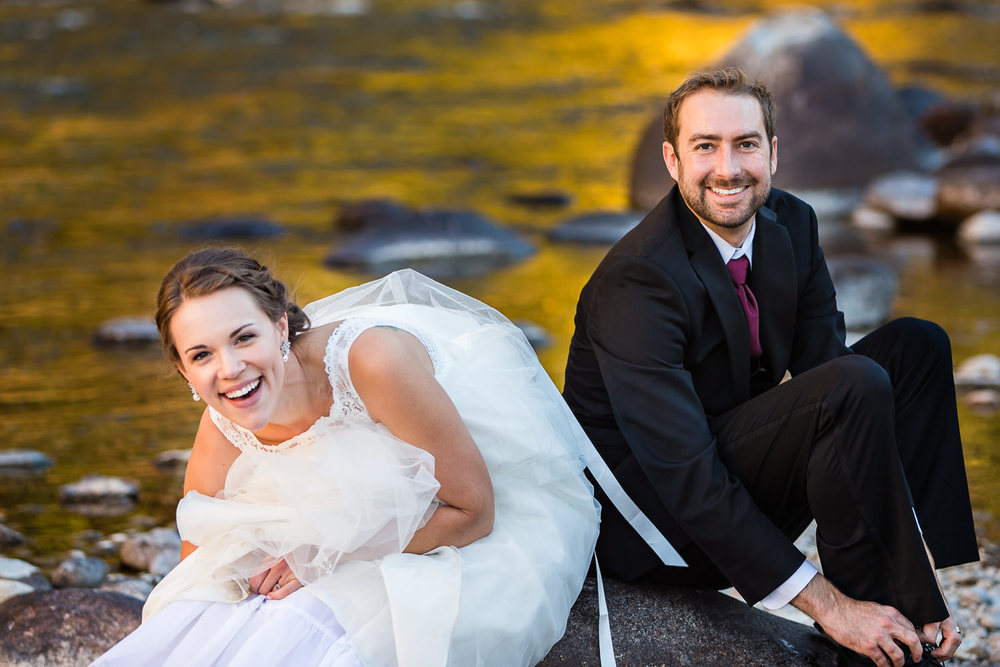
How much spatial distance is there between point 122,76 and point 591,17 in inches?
356

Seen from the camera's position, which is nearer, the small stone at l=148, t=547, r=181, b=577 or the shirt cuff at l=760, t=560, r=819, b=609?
the shirt cuff at l=760, t=560, r=819, b=609

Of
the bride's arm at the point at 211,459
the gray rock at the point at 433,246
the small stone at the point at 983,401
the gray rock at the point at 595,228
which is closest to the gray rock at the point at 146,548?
the bride's arm at the point at 211,459

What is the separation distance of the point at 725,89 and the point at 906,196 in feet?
20.6

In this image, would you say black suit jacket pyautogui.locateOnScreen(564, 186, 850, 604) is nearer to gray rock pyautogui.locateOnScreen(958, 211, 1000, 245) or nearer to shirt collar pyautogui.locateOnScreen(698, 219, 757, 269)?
shirt collar pyautogui.locateOnScreen(698, 219, 757, 269)

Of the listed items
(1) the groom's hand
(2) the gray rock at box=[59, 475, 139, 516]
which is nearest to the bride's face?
(1) the groom's hand

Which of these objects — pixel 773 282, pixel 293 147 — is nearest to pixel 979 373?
pixel 773 282

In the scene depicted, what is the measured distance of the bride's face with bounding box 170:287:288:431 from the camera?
2.71 metres

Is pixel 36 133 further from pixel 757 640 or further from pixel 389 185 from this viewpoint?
pixel 757 640

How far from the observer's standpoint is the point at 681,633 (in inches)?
120

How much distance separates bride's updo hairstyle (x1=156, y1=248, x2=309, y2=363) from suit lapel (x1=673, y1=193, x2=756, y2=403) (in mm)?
1001

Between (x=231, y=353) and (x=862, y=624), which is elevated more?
(x=231, y=353)

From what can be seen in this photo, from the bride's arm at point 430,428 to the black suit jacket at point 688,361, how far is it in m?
0.42

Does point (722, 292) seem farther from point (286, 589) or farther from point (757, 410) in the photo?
point (286, 589)

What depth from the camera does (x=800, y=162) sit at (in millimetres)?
9148
